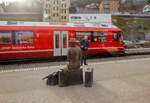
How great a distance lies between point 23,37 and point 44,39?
1.54 metres

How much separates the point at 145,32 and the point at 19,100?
72.3 metres

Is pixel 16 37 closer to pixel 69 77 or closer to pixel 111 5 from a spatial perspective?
pixel 69 77

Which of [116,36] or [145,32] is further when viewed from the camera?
[145,32]

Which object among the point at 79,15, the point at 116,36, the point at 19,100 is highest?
the point at 79,15

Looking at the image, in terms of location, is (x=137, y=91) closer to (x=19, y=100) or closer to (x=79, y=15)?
(x=19, y=100)

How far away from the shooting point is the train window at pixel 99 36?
12.8 metres

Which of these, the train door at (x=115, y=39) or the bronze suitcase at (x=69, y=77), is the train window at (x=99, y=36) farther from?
the bronze suitcase at (x=69, y=77)

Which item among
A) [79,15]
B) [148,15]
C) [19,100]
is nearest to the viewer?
[19,100]

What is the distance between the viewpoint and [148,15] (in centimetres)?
8375

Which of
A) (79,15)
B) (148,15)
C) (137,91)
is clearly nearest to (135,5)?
(148,15)

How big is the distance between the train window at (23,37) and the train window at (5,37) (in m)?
0.33

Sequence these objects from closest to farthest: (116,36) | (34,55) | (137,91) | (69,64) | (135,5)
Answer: (137,91) < (69,64) < (34,55) < (116,36) < (135,5)

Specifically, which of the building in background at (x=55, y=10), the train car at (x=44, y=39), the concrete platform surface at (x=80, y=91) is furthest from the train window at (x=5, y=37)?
the building in background at (x=55, y=10)

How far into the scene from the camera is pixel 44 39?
11250 millimetres
